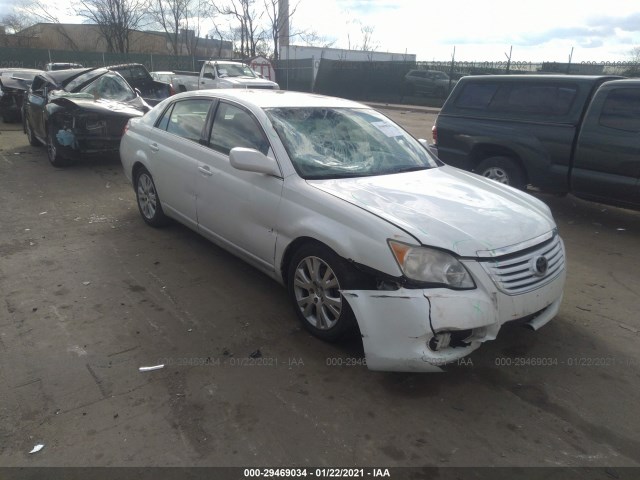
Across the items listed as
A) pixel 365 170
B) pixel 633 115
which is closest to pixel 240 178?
pixel 365 170

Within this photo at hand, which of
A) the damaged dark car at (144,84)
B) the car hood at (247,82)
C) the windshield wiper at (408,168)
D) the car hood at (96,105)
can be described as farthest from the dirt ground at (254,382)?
the car hood at (247,82)

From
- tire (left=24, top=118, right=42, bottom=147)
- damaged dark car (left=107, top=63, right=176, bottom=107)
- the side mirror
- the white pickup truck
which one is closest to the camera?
the side mirror

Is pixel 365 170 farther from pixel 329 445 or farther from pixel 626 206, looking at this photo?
pixel 626 206

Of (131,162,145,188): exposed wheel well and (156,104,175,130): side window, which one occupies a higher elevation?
(156,104,175,130): side window

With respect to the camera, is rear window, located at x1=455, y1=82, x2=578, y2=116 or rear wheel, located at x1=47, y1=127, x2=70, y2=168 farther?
rear wheel, located at x1=47, y1=127, x2=70, y2=168

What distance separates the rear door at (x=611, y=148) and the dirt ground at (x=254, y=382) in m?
1.56

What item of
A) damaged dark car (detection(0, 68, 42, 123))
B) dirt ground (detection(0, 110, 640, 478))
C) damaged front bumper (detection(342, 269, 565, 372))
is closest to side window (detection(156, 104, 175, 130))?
dirt ground (detection(0, 110, 640, 478))

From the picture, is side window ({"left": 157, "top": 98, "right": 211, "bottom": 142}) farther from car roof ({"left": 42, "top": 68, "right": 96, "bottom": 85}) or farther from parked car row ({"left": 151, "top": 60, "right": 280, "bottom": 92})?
parked car row ({"left": 151, "top": 60, "right": 280, "bottom": 92})

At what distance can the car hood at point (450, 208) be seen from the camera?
9.76 ft

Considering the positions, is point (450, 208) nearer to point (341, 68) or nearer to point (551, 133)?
point (551, 133)

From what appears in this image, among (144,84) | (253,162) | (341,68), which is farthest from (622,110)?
(341,68)

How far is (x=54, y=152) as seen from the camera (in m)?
8.67

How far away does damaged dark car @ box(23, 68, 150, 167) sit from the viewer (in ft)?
27.5

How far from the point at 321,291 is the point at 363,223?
61 centimetres
